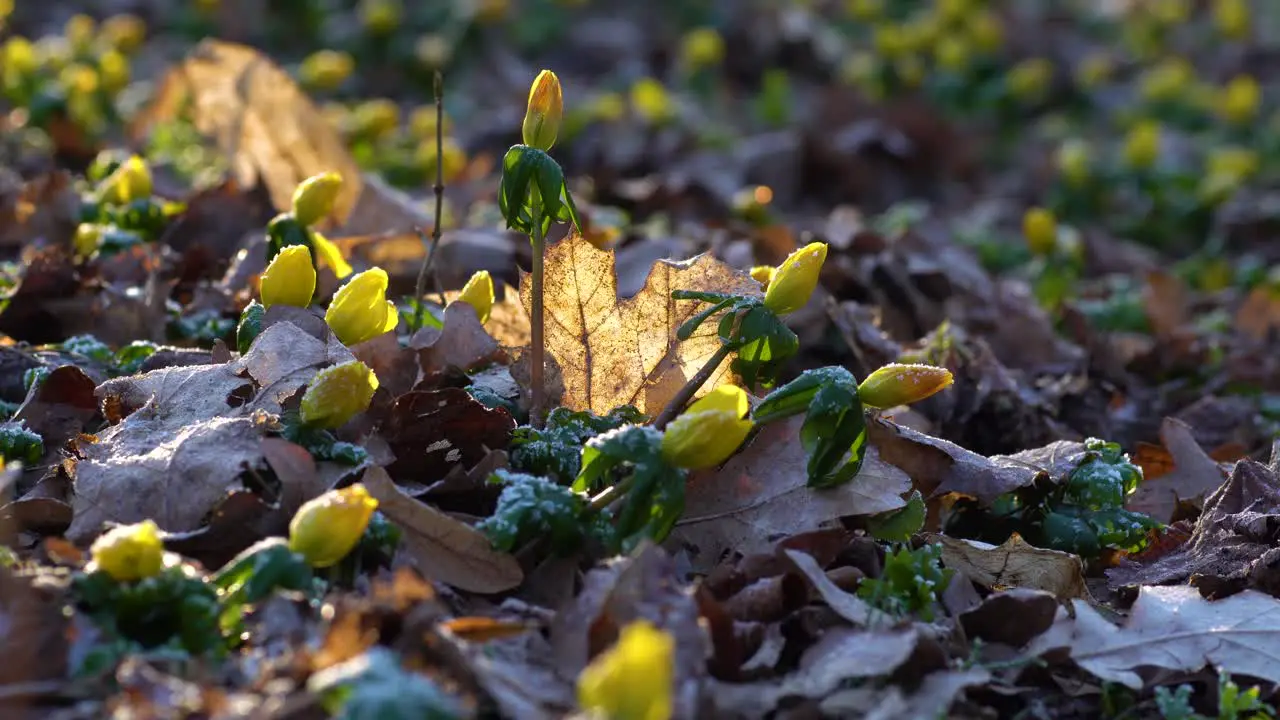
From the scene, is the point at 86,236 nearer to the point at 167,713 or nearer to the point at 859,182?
the point at 167,713

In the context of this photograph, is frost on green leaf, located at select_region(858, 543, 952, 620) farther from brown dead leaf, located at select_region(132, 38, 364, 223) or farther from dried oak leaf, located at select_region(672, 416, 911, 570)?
brown dead leaf, located at select_region(132, 38, 364, 223)

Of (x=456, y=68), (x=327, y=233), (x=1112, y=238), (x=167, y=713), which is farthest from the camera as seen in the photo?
(x=456, y=68)

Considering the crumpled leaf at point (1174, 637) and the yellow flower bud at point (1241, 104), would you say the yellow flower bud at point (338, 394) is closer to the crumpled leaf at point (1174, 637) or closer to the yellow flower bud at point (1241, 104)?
the crumpled leaf at point (1174, 637)

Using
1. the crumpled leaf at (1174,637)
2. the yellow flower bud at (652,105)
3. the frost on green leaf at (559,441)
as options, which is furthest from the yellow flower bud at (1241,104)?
the frost on green leaf at (559,441)

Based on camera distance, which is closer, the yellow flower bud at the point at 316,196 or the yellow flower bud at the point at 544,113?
the yellow flower bud at the point at 544,113

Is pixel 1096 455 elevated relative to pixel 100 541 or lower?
lower

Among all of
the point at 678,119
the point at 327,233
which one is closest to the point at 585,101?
the point at 678,119

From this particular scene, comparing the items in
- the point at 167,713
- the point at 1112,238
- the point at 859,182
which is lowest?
the point at 1112,238
